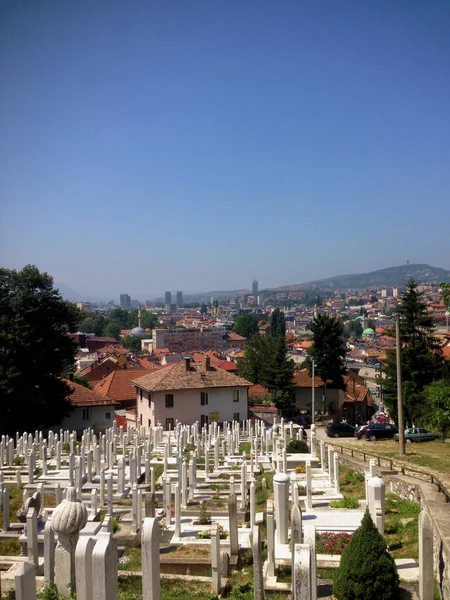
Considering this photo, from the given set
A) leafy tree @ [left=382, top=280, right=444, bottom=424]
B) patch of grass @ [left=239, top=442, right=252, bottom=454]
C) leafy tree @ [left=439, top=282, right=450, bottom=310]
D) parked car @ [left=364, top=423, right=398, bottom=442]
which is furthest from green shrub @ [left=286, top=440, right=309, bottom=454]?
leafy tree @ [left=382, top=280, right=444, bottom=424]

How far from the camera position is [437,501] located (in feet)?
38.2

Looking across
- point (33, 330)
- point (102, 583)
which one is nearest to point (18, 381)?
point (33, 330)

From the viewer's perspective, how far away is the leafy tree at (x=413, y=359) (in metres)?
36.7

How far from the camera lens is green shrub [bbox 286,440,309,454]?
24953mm

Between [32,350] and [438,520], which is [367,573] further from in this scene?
[32,350]

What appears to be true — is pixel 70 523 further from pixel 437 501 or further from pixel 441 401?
pixel 441 401

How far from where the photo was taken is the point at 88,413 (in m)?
A: 37.7

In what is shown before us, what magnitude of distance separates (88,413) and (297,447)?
1739cm

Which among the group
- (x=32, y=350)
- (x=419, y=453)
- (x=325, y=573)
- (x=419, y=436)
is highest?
(x=32, y=350)

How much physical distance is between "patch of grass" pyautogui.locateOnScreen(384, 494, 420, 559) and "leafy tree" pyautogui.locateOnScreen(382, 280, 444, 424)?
71.0 ft

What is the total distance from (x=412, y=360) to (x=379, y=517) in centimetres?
2764

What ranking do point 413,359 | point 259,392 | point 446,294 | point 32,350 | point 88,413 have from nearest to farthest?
point 446,294, point 32,350, point 88,413, point 413,359, point 259,392

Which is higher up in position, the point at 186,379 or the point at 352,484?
the point at 186,379

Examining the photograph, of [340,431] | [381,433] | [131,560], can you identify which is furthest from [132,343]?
[131,560]
